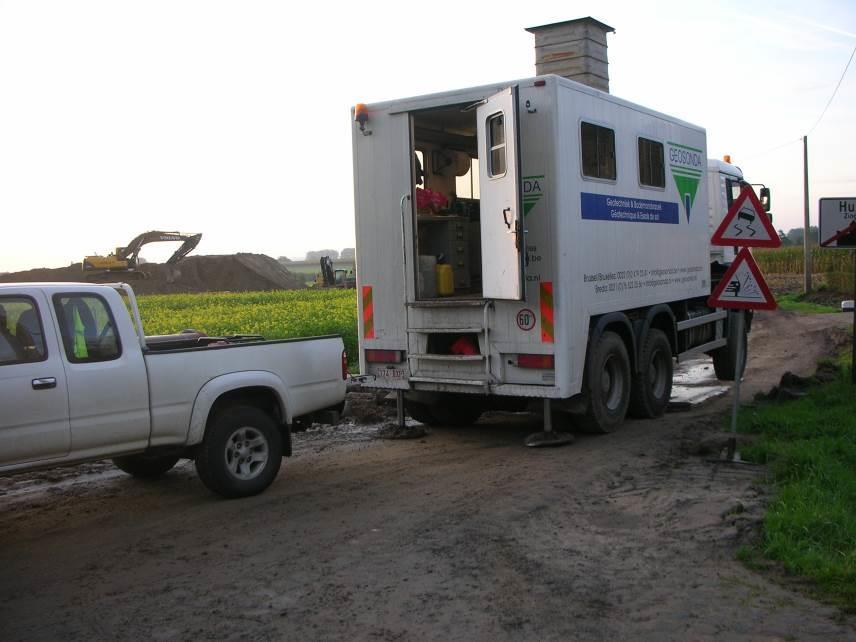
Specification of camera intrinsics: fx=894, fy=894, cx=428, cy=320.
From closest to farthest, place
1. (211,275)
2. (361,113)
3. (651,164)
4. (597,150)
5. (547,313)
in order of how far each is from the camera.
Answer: (547,313), (597,150), (361,113), (651,164), (211,275)

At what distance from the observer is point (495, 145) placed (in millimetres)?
9117

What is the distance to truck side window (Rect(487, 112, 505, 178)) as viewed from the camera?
9.02 meters

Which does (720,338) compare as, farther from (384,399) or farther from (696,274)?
(384,399)

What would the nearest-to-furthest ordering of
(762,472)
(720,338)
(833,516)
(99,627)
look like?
1. (99,627)
2. (833,516)
3. (762,472)
4. (720,338)

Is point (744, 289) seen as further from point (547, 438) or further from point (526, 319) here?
point (547, 438)

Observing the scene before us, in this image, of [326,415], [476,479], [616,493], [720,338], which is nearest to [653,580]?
[616,493]

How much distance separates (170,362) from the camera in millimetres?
7168

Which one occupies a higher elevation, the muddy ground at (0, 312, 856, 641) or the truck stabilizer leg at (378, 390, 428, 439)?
the truck stabilizer leg at (378, 390, 428, 439)

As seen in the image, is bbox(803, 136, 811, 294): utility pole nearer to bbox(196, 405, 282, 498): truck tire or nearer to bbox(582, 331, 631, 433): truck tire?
bbox(582, 331, 631, 433): truck tire

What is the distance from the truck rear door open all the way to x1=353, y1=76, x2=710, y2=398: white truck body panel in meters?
0.04

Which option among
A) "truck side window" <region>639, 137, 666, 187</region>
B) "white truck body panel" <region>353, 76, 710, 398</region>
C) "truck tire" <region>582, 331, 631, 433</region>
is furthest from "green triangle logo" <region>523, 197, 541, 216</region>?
"truck side window" <region>639, 137, 666, 187</region>

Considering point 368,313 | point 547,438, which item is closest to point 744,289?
point 547,438

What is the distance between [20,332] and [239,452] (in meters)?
2.07

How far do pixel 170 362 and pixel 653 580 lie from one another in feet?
13.3
